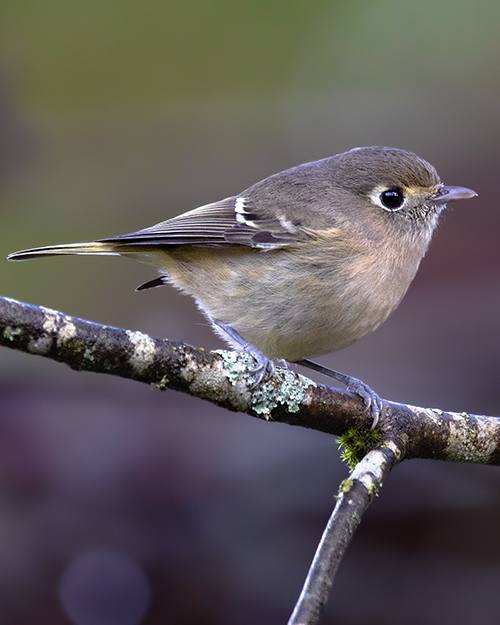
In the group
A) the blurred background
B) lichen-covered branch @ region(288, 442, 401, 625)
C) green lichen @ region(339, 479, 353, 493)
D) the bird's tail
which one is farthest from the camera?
the blurred background

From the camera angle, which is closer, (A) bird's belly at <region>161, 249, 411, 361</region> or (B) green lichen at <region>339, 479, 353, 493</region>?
(B) green lichen at <region>339, 479, 353, 493</region>

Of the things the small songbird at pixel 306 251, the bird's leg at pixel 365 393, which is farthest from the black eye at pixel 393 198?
the bird's leg at pixel 365 393

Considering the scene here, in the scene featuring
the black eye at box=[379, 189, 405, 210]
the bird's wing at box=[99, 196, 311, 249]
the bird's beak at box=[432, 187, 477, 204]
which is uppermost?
the bird's beak at box=[432, 187, 477, 204]

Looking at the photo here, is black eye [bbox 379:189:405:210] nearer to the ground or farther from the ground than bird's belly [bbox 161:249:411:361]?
farther from the ground

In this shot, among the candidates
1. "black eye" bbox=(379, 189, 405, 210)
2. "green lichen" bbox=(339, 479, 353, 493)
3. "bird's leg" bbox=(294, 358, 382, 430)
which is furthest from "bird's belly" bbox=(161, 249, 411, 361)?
"green lichen" bbox=(339, 479, 353, 493)

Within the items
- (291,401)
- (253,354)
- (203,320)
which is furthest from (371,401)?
(203,320)

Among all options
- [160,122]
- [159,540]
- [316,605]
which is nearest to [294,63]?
[160,122]

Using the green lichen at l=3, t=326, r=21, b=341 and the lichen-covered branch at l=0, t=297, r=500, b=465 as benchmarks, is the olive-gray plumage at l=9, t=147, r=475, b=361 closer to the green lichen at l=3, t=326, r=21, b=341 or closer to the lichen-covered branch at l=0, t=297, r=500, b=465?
the lichen-covered branch at l=0, t=297, r=500, b=465

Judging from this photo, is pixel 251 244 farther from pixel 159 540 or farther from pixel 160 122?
pixel 160 122
